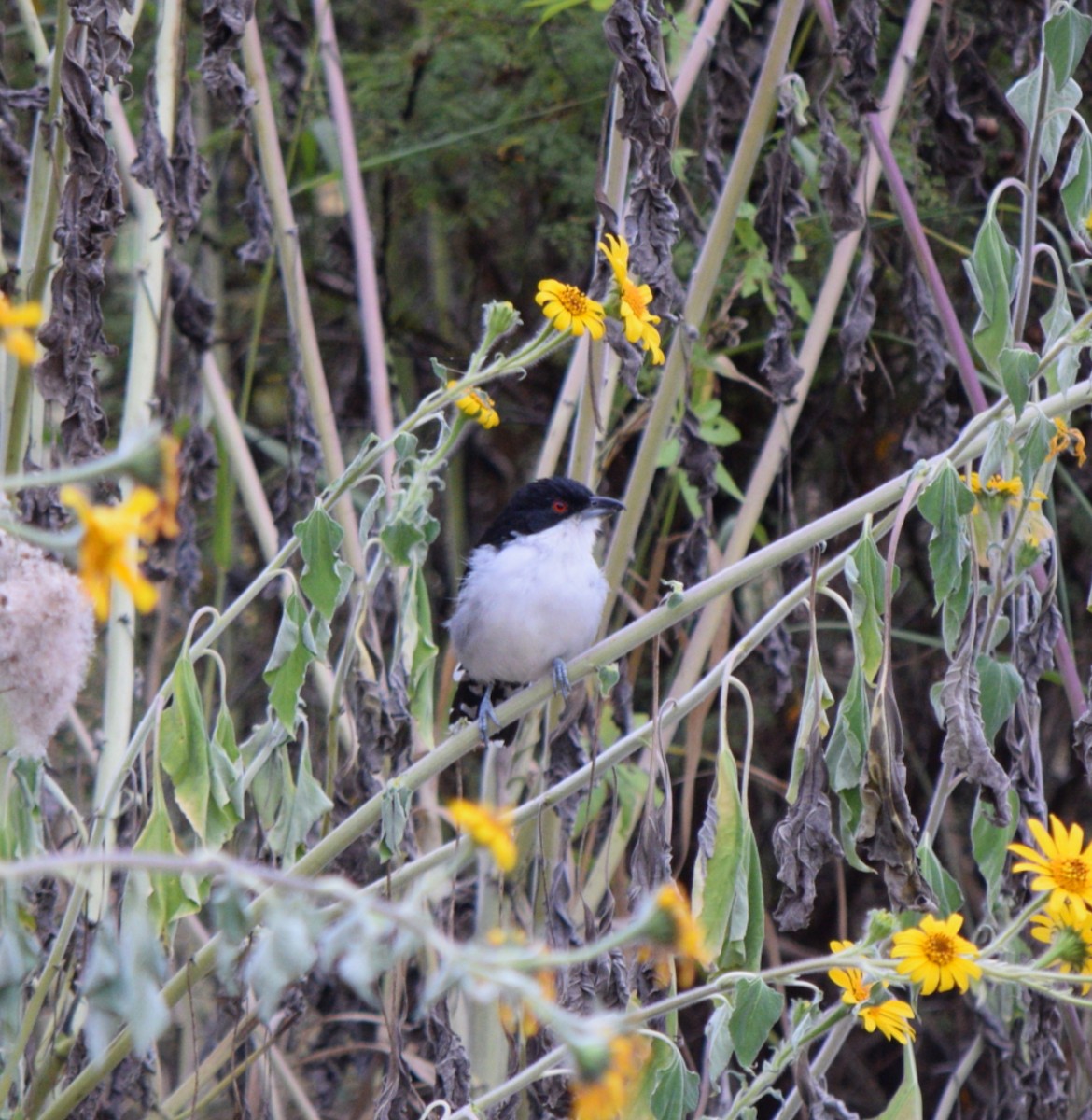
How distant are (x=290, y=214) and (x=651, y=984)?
1.92 metres

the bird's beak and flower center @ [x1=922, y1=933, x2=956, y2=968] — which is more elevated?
the bird's beak

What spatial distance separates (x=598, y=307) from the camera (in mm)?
2168

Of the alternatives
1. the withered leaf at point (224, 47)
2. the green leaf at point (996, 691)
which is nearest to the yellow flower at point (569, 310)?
the green leaf at point (996, 691)

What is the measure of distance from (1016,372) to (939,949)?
83 cm

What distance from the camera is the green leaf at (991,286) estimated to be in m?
2.12

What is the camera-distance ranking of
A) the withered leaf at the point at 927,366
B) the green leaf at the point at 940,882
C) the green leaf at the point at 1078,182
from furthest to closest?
the withered leaf at the point at 927,366, the green leaf at the point at 940,882, the green leaf at the point at 1078,182

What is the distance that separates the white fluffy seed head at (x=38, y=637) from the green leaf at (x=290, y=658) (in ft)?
1.20

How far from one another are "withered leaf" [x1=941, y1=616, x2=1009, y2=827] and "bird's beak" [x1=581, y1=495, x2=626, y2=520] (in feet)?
4.06

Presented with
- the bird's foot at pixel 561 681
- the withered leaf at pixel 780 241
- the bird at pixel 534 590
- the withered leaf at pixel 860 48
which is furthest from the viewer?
the bird at pixel 534 590

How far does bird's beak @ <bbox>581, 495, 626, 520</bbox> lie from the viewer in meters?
3.37

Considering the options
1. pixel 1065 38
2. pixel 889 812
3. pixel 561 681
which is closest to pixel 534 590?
pixel 561 681

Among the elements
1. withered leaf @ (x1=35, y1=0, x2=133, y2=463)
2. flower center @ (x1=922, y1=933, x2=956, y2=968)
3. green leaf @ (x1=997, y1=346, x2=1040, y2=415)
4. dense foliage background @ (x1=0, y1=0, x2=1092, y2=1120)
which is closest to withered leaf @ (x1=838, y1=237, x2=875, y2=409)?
dense foliage background @ (x1=0, y1=0, x2=1092, y2=1120)

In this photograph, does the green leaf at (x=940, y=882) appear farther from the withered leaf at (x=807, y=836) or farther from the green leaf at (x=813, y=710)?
the green leaf at (x=813, y=710)

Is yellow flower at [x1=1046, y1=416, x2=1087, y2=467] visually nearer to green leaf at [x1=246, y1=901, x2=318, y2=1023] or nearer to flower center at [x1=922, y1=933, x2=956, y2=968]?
flower center at [x1=922, y1=933, x2=956, y2=968]
